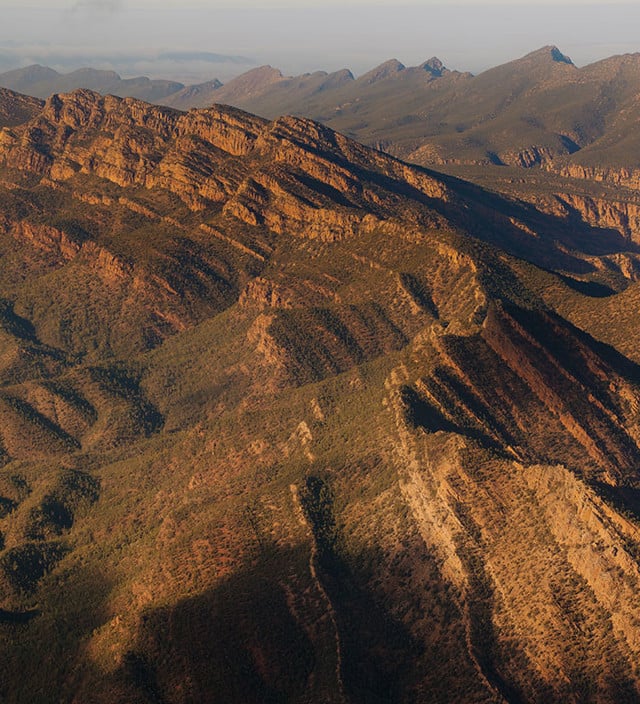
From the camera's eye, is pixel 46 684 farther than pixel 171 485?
No

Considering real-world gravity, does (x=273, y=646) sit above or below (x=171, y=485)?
above

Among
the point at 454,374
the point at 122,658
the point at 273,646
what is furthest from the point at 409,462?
the point at 122,658

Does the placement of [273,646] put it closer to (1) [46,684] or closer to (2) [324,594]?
(2) [324,594]

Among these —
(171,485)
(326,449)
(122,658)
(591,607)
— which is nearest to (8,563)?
(171,485)

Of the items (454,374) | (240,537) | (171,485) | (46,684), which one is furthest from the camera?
(171,485)

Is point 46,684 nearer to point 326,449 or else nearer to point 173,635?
point 173,635

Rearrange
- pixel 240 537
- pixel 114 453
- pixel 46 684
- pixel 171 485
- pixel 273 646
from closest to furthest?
pixel 273 646, pixel 46 684, pixel 240 537, pixel 171 485, pixel 114 453

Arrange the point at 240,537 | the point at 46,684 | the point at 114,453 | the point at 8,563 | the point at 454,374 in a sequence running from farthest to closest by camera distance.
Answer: the point at 114,453 < the point at 454,374 < the point at 8,563 < the point at 240,537 < the point at 46,684

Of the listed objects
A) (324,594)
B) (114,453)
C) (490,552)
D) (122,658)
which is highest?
(490,552)

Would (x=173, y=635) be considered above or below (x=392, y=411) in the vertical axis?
below
